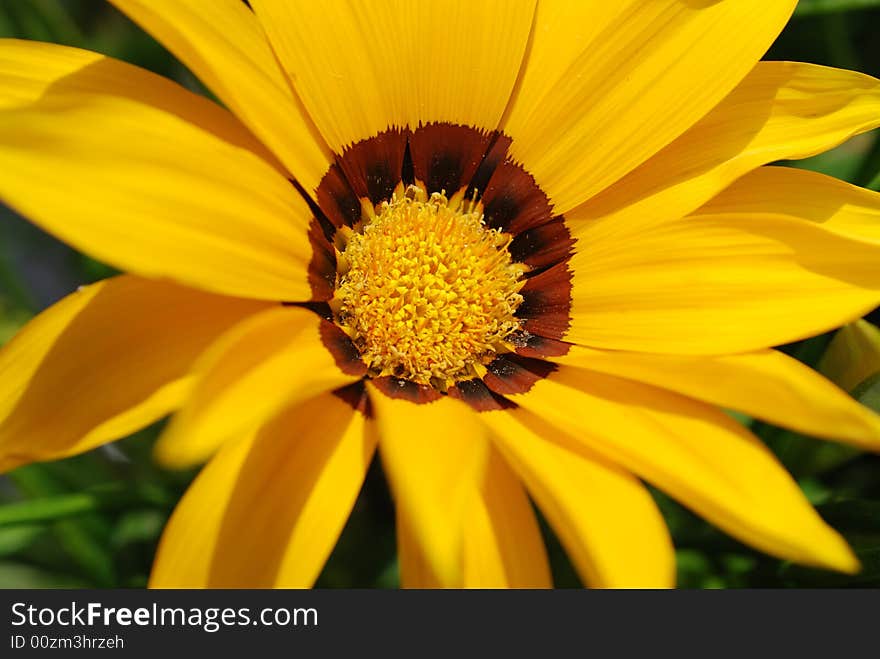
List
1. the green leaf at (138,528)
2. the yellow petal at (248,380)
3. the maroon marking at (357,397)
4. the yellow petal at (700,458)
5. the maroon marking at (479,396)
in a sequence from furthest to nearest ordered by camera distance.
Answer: the green leaf at (138,528) < the maroon marking at (479,396) < the maroon marking at (357,397) < the yellow petal at (700,458) < the yellow petal at (248,380)

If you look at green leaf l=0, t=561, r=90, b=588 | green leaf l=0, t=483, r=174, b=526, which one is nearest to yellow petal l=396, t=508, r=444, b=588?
green leaf l=0, t=483, r=174, b=526

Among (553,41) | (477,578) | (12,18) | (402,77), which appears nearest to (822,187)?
(553,41)

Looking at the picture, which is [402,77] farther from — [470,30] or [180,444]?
[180,444]

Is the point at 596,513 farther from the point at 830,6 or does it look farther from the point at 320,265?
the point at 830,6

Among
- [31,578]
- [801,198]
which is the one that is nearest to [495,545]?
[801,198]

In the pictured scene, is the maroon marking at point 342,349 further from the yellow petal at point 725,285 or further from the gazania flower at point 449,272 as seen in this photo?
the yellow petal at point 725,285

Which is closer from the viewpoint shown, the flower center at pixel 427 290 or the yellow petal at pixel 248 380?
the yellow petal at pixel 248 380

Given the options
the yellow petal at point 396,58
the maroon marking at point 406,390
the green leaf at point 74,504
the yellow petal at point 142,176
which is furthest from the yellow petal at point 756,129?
the green leaf at point 74,504
